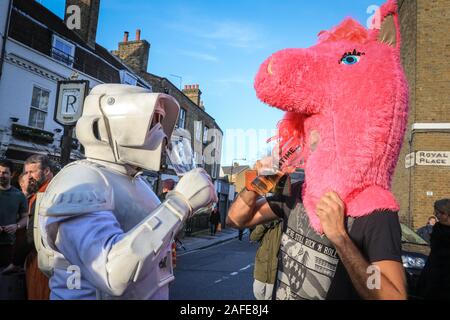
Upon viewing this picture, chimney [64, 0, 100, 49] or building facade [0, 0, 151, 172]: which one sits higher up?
chimney [64, 0, 100, 49]

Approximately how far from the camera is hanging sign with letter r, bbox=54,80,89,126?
19.5 ft

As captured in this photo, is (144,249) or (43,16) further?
(43,16)

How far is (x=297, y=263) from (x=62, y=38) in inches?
576

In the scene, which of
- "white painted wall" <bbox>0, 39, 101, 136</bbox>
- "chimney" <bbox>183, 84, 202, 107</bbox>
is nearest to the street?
"white painted wall" <bbox>0, 39, 101, 136</bbox>

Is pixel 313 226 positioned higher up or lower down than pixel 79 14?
lower down

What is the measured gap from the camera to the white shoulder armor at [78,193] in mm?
1336

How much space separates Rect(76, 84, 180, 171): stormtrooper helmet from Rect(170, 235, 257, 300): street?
4.60 metres

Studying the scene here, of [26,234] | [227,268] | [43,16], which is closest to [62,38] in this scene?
[43,16]

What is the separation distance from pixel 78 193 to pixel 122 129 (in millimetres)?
369

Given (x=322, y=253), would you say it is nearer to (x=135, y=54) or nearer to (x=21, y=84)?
(x=21, y=84)

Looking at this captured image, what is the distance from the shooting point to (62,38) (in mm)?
13648

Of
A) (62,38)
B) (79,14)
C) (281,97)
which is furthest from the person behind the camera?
(79,14)

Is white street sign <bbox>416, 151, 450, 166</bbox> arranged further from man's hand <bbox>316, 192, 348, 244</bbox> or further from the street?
man's hand <bbox>316, 192, 348, 244</bbox>
